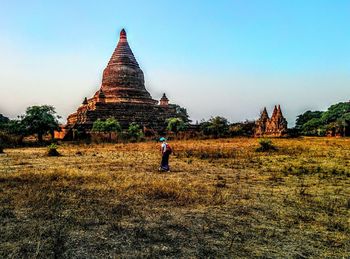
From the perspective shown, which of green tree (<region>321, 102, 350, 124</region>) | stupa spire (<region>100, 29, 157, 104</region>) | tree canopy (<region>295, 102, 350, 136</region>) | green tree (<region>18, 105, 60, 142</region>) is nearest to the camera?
green tree (<region>18, 105, 60, 142</region>)

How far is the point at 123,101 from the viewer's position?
40906mm

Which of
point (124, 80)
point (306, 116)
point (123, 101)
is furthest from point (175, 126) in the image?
point (306, 116)

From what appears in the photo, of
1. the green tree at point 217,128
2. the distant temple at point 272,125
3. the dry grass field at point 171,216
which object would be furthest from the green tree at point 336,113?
the dry grass field at point 171,216

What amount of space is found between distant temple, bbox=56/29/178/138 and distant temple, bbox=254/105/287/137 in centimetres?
1037

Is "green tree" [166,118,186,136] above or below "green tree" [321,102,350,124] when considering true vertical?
below

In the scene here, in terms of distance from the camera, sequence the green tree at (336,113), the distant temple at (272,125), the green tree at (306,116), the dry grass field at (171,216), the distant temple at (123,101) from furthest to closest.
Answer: the green tree at (306,116) < the green tree at (336,113) < the distant temple at (123,101) < the distant temple at (272,125) < the dry grass field at (171,216)

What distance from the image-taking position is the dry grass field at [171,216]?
4.37m

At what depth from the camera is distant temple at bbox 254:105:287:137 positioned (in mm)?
36500

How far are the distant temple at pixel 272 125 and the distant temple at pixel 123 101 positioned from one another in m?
10.4

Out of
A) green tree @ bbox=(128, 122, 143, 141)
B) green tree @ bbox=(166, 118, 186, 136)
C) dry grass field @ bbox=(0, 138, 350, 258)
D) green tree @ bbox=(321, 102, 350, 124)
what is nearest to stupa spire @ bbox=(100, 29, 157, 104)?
green tree @ bbox=(166, 118, 186, 136)

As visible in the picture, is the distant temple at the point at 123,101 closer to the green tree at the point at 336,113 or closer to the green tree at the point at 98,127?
the green tree at the point at 98,127

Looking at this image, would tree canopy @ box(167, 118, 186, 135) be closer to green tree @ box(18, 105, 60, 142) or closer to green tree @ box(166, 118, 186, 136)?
green tree @ box(166, 118, 186, 136)

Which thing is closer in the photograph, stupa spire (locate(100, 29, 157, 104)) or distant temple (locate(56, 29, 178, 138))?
distant temple (locate(56, 29, 178, 138))

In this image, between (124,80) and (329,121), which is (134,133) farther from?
(329,121)
